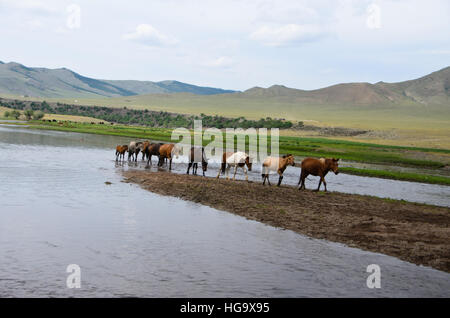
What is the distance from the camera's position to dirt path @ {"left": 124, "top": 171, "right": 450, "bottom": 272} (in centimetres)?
1301

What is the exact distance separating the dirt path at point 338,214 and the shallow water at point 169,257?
2.49 ft

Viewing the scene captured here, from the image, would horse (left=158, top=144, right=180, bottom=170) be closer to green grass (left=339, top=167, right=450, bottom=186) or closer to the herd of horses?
the herd of horses

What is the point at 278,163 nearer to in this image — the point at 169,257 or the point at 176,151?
the point at 176,151

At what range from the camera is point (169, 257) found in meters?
11.5

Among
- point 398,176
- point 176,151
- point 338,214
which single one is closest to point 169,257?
point 338,214

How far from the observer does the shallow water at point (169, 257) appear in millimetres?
9633

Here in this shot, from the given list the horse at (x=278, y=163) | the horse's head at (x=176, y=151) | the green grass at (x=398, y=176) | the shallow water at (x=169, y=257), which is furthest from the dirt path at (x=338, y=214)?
the green grass at (x=398, y=176)

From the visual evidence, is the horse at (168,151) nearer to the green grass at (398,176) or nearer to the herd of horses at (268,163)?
the herd of horses at (268,163)

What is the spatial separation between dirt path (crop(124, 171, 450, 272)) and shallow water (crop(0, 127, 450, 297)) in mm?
758

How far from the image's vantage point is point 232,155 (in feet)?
84.1

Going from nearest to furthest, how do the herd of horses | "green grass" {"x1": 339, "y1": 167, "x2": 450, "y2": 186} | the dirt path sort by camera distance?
1. the dirt path
2. the herd of horses
3. "green grass" {"x1": 339, "y1": 167, "x2": 450, "y2": 186}

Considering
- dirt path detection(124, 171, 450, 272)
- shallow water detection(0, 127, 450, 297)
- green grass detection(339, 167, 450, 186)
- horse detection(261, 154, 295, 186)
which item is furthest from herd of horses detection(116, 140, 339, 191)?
green grass detection(339, 167, 450, 186)
